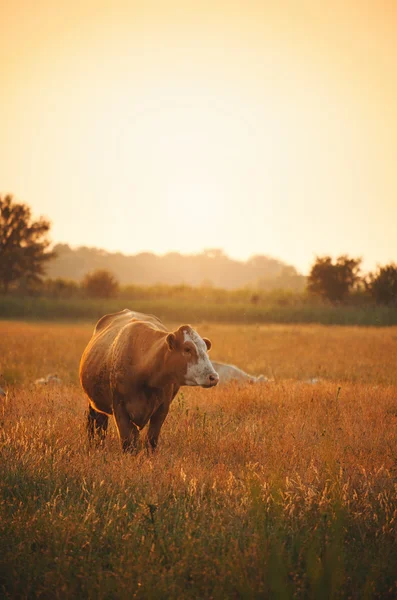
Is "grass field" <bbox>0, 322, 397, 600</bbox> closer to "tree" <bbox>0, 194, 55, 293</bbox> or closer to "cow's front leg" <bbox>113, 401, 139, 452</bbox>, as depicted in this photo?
"cow's front leg" <bbox>113, 401, 139, 452</bbox>

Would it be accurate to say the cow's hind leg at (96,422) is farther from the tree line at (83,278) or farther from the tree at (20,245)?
the tree at (20,245)

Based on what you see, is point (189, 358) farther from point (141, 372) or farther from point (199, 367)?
point (141, 372)

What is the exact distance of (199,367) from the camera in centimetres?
624

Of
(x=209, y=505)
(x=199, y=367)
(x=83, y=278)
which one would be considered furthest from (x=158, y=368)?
(x=83, y=278)

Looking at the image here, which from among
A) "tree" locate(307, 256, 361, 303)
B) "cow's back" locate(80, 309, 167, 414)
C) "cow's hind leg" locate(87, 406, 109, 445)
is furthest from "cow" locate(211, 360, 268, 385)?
"tree" locate(307, 256, 361, 303)

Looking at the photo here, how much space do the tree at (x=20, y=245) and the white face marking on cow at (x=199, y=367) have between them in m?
59.2

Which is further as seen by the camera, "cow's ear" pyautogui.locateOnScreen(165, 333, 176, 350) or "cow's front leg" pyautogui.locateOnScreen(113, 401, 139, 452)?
"cow's front leg" pyautogui.locateOnScreen(113, 401, 139, 452)

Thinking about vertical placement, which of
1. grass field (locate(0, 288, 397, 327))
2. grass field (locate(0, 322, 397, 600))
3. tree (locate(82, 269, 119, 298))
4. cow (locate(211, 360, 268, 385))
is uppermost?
tree (locate(82, 269, 119, 298))

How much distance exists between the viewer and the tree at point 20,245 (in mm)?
62375

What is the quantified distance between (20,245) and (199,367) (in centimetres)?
6185

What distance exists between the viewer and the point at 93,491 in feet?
17.8

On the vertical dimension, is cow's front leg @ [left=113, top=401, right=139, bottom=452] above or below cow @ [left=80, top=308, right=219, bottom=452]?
below

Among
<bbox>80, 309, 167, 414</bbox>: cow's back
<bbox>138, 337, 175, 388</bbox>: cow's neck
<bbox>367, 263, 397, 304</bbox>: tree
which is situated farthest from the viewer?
<bbox>367, 263, 397, 304</bbox>: tree

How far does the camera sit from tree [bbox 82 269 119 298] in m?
61.0
